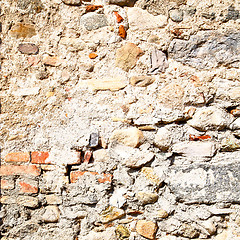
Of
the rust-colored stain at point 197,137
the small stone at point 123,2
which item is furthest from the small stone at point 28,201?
the small stone at point 123,2

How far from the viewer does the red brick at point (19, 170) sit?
1.56 m

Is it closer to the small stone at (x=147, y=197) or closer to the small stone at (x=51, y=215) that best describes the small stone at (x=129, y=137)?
the small stone at (x=147, y=197)

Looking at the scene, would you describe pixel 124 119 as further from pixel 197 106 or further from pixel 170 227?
pixel 170 227

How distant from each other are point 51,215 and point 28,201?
161mm

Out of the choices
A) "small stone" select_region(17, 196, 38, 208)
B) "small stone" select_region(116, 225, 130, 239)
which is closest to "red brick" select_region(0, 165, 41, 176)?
"small stone" select_region(17, 196, 38, 208)

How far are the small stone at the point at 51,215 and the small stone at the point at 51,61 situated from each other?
2.78ft

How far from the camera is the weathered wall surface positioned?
1447mm

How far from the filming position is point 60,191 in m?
1.53

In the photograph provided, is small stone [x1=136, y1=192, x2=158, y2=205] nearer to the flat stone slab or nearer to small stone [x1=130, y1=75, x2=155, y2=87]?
the flat stone slab

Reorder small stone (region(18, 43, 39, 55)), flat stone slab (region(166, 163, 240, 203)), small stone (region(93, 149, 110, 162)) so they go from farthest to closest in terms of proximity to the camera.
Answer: small stone (region(18, 43, 39, 55))
small stone (region(93, 149, 110, 162))
flat stone slab (region(166, 163, 240, 203))

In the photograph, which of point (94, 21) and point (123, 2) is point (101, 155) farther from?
point (123, 2)

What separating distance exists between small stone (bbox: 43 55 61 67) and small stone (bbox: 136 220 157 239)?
104 cm

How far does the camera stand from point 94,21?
5.20 feet

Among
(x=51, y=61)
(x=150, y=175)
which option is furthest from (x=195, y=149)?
(x=51, y=61)
